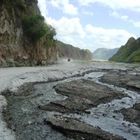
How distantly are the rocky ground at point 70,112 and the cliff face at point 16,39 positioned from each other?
30.5 m

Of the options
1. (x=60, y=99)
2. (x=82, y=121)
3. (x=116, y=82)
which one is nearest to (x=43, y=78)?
(x=116, y=82)

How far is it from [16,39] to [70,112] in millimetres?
55880

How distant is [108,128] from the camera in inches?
1040

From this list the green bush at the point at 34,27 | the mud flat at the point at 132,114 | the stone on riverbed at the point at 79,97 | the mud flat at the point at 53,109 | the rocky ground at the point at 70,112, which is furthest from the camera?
the green bush at the point at 34,27

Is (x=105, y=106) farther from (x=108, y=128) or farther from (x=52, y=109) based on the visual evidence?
(x=108, y=128)

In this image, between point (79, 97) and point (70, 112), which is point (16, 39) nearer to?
point (79, 97)

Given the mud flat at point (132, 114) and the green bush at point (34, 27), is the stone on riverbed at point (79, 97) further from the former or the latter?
the green bush at point (34, 27)

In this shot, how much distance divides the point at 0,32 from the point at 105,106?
46.7 meters

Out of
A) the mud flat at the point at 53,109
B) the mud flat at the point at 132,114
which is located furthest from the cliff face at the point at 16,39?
the mud flat at the point at 132,114

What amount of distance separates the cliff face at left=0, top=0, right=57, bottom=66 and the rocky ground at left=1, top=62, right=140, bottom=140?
30.5 metres

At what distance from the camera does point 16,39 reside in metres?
84.0

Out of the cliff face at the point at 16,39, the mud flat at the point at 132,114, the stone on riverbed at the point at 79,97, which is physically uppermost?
the cliff face at the point at 16,39

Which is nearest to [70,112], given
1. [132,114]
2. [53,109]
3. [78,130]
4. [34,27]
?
[53,109]

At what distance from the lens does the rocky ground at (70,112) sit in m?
24.6
